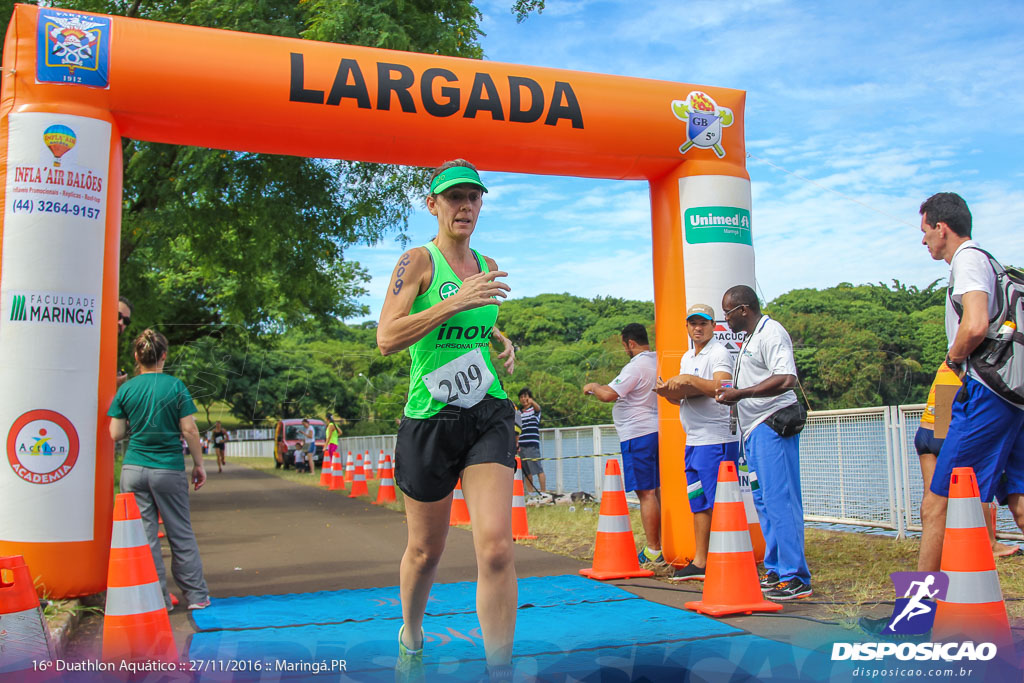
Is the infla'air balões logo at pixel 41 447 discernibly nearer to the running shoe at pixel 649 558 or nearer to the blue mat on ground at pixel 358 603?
the blue mat on ground at pixel 358 603

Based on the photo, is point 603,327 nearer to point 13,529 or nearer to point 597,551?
→ point 597,551

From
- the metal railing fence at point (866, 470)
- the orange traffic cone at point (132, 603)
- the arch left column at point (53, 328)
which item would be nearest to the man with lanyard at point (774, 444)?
the metal railing fence at point (866, 470)

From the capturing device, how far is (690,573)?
5.92m

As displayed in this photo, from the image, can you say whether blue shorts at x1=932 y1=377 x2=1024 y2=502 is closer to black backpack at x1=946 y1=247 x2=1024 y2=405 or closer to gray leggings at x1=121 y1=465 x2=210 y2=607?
black backpack at x1=946 y1=247 x2=1024 y2=405

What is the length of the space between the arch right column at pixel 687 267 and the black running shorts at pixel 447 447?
11.6ft

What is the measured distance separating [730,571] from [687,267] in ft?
8.91

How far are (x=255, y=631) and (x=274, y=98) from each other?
355cm

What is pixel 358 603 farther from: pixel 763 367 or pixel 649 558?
pixel 763 367

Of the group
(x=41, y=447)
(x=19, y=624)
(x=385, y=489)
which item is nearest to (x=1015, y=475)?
(x=19, y=624)

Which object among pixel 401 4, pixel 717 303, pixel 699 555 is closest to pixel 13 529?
pixel 699 555

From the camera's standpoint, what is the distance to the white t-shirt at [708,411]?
5848 mm

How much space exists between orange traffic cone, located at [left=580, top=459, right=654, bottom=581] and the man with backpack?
2.37 meters

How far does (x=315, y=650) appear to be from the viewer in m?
4.11

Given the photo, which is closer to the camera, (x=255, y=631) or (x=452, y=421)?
(x=452, y=421)
